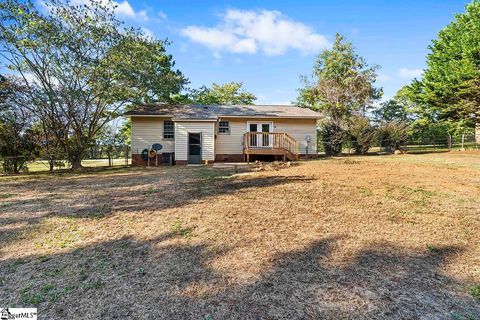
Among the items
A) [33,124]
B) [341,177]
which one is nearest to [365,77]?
[341,177]

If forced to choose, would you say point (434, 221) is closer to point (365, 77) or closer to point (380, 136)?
point (380, 136)

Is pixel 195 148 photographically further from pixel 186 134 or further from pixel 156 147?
pixel 156 147

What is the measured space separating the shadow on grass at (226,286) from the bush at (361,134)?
15.5m

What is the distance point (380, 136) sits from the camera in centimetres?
1858

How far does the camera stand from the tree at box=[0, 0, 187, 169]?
10633 millimetres

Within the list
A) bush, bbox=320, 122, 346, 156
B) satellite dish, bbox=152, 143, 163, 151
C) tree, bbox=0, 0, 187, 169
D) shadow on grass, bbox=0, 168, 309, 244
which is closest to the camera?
shadow on grass, bbox=0, 168, 309, 244

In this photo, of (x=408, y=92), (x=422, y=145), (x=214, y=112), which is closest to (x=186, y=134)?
(x=214, y=112)

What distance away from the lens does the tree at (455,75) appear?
17.0 meters

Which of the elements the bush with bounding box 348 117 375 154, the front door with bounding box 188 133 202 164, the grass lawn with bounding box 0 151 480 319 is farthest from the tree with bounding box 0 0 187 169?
the bush with bounding box 348 117 375 154

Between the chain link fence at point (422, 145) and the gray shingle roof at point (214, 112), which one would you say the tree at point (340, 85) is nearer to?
the chain link fence at point (422, 145)

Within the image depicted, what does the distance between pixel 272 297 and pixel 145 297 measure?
1.19 m

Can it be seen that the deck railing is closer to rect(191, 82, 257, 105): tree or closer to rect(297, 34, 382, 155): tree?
rect(297, 34, 382, 155): tree

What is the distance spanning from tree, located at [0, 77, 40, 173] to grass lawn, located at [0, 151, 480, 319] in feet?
26.1

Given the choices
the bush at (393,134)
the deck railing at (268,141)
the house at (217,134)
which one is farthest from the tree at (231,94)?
the deck railing at (268,141)
